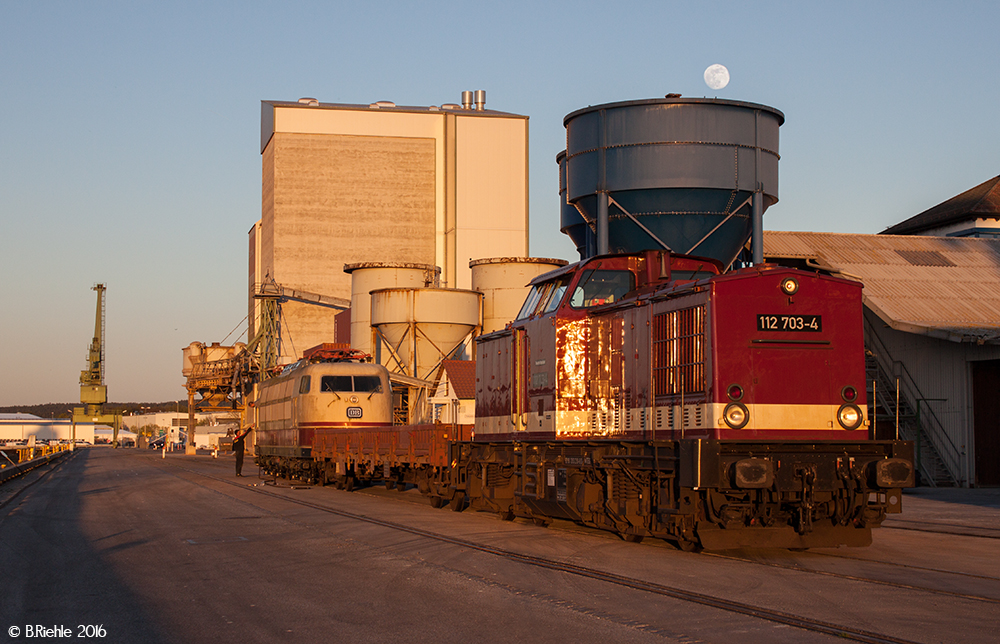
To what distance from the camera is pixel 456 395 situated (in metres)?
42.8

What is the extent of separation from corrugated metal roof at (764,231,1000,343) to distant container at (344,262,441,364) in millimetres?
27137

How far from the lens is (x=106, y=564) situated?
11.3 metres

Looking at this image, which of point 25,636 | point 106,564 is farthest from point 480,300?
point 25,636

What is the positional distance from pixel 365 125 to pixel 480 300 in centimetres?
2996

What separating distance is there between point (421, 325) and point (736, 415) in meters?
38.5

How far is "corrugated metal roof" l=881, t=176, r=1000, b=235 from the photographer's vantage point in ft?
136

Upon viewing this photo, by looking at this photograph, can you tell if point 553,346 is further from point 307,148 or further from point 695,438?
point 307,148

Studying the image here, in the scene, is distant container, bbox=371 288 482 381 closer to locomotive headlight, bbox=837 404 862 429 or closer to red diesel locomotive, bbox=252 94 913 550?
red diesel locomotive, bbox=252 94 913 550

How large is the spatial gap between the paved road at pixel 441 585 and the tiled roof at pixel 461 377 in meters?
26.2

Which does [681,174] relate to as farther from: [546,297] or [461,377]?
[461,377]

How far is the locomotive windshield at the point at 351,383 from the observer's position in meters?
29.1

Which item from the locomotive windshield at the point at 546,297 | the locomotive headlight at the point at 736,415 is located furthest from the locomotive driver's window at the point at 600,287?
the locomotive headlight at the point at 736,415

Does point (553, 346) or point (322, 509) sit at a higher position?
point (553, 346)

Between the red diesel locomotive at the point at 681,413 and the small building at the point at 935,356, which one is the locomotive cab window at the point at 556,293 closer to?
the red diesel locomotive at the point at 681,413
